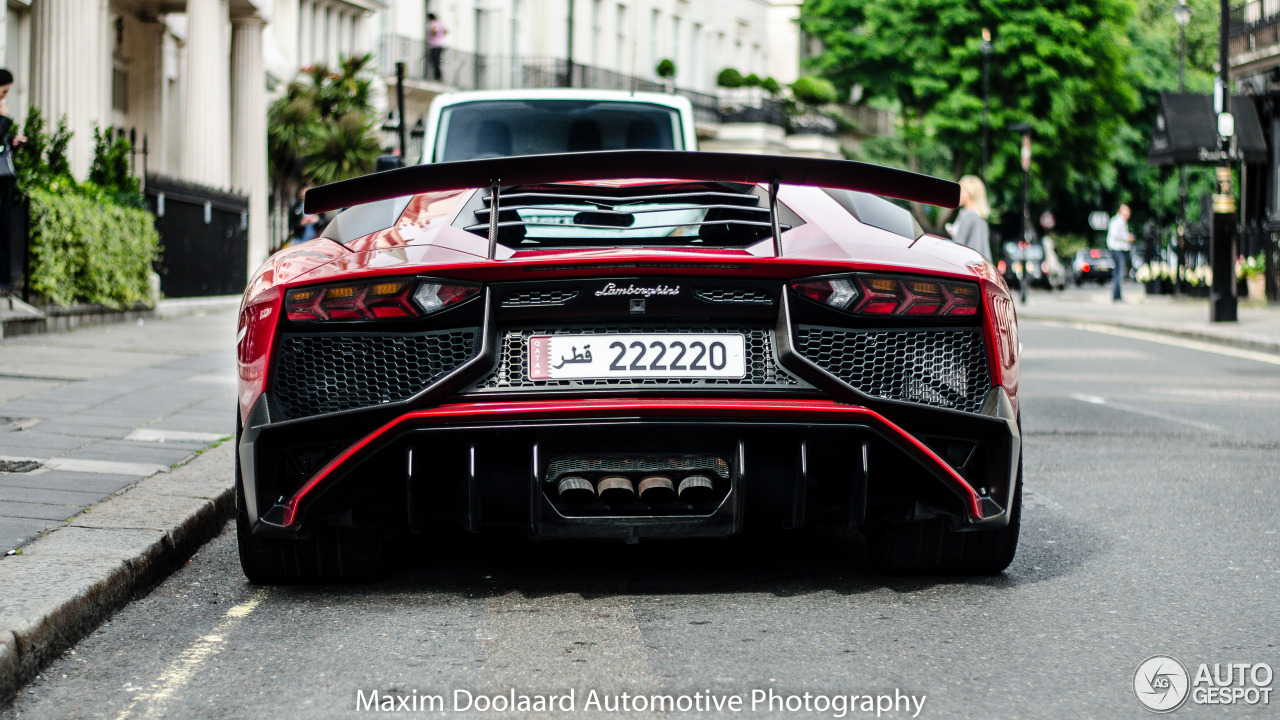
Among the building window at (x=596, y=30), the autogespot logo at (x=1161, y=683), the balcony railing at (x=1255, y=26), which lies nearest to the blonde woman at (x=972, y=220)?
the autogespot logo at (x=1161, y=683)

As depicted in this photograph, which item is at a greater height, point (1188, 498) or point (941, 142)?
point (941, 142)

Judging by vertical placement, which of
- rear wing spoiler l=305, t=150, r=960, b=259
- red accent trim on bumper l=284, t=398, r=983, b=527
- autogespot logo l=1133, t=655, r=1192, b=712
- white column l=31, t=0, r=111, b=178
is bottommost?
autogespot logo l=1133, t=655, r=1192, b=712

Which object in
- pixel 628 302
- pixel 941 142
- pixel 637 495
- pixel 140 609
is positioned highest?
pixel 941 142

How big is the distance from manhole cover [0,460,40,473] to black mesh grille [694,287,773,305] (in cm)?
331

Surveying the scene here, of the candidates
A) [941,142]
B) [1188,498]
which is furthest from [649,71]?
[1188,498]

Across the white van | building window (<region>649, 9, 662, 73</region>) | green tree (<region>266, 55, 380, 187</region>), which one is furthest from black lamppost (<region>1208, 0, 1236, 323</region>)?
building window (<region>649, 9, 662, 73</region>)

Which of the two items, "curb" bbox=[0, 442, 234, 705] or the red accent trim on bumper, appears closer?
"curb" bbox=[0, 442, 234, 705]

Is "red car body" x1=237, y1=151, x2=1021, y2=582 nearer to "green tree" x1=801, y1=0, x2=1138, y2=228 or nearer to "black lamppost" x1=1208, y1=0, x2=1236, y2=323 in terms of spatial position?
"black lamppost" x1=1208, y1=0, x2=1236, y2=323

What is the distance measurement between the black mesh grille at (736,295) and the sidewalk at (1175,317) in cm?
1377

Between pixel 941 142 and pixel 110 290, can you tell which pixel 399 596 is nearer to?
pixel 110 290

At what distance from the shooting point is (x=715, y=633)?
4223 mm

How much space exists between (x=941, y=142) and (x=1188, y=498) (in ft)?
159

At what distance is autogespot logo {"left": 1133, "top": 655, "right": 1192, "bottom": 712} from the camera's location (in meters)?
3.58

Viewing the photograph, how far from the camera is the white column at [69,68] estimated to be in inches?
715
